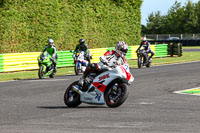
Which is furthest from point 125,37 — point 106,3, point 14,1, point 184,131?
point 184,131

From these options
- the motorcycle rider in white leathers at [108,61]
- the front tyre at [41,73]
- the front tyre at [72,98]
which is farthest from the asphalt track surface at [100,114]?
the front tyre at [41,73]

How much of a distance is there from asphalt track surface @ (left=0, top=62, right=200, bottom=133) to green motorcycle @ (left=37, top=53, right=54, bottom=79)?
4962 millimetres

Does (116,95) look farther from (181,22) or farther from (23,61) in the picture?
(181,22)

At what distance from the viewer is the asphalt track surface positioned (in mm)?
7418

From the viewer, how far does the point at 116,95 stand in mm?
9602

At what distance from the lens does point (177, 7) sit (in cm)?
11081

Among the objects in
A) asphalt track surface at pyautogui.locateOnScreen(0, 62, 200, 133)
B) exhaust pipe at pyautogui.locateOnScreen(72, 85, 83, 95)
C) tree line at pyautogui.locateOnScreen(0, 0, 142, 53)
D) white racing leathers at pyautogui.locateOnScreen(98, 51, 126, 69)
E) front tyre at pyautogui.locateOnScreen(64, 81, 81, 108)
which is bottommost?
asphalt track surface at pyautogui.locateOnScreen(0, 62, 200, 133)

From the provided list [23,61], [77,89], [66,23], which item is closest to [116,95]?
[77,89]

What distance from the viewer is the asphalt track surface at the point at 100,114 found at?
24.3 feet

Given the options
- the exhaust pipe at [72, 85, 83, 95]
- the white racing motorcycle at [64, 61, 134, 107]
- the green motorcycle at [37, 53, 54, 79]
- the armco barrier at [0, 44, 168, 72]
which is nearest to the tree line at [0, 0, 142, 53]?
the armco barrier at [0, 44, 168, 72]

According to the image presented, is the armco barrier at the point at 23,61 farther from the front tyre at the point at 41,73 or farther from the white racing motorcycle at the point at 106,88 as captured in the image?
the white racing motorcycle at the point at 106,88

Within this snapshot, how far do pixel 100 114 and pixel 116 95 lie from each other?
81 centimetres

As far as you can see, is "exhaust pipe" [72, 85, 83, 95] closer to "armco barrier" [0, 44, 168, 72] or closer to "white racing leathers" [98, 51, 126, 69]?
"white racing leathers" [98, 51, 126, 69]

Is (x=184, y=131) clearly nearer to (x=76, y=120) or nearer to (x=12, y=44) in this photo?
(x=76, y=120)
